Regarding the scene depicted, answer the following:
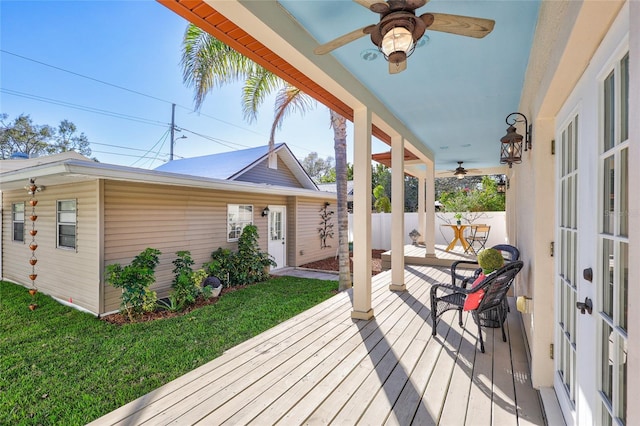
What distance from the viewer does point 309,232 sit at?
10.0 metres

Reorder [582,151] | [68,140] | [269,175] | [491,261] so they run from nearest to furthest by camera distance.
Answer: [582,151], [491,261], [269,175], [68,140]

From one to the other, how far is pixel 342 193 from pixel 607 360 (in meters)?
5.27

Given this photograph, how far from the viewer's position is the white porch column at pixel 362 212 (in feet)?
11.8

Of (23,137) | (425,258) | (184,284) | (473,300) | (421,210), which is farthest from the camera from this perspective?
(23,137)

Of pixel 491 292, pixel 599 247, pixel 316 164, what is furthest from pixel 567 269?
pixel 316 164

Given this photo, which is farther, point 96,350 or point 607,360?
point 96,350

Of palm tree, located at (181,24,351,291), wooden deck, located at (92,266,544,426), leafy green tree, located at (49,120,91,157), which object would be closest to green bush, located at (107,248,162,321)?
wooden deck, located at (92,266,544,426)

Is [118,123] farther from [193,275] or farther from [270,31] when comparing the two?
[270,31]

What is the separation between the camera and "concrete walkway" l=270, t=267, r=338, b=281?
8052mm

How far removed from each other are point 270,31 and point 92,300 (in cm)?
545

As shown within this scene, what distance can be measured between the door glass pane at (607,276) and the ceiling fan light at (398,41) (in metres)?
1.29

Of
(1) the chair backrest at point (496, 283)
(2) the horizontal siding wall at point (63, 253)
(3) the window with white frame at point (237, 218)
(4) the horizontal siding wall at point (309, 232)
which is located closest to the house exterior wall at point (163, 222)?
(3) the window with white frame at point (237, 218)

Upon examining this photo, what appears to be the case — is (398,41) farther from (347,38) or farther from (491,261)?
(491,261)

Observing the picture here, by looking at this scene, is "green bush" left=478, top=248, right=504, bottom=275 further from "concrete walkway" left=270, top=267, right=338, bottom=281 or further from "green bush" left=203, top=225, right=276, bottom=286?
"green bush" left=203, top=225, right=276, bottom=286
